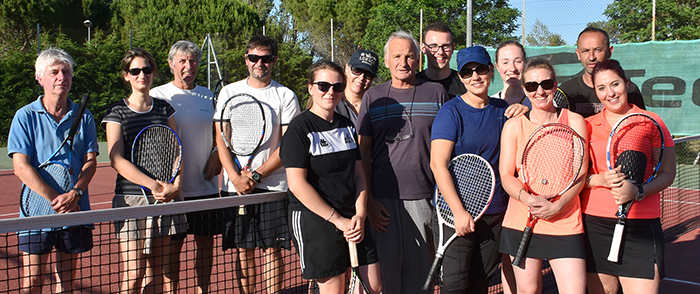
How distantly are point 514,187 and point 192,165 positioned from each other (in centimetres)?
212

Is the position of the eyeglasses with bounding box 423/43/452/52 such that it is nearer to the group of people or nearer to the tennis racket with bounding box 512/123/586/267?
the group of people

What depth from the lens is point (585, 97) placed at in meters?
3.24

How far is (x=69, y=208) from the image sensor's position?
293 centimetres

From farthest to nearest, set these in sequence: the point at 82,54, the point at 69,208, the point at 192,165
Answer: the point at 82,54 → the point at 192,165 → the point at 69,208

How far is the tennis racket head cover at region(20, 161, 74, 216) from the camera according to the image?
2893 mm

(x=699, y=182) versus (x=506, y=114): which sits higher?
(x=506, y=114)

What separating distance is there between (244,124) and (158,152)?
0.55m

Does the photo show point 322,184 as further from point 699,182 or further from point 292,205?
point 699,182

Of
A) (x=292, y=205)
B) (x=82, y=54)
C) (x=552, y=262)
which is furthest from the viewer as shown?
(x=82, y=54)

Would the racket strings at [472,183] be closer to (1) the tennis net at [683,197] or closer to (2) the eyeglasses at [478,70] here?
(2) the eyeglasses at [478,70]

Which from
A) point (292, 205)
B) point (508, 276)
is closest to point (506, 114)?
point (508, 276)

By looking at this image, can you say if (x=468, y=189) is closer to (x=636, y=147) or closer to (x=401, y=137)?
(x=401, y=137)

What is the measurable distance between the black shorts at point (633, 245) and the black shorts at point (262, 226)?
69.5 inches

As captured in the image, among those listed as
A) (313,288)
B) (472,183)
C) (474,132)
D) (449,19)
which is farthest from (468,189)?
(449,19)
